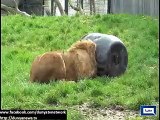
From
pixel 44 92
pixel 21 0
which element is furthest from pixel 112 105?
pixel 21 0

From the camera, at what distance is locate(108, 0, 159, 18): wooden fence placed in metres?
11.1

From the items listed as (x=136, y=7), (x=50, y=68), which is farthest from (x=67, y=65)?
(x=136, y=7)

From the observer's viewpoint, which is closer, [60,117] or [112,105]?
[60,117]

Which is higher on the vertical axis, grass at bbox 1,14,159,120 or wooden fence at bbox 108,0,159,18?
wooden fence at bbox 108,0,159,18

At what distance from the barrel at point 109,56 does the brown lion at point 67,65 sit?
0.08 meters

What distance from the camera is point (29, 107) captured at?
470 centimetres

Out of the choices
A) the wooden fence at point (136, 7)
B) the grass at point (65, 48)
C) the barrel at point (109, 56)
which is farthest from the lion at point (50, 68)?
the wooden fence at point (136, 7)

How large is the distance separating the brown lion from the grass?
188 mm

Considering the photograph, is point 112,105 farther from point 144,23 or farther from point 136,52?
point 144,23

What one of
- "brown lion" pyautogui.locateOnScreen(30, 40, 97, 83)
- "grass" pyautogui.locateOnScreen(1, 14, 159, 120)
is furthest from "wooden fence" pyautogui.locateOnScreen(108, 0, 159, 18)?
"brown lion" pyautogui.locateOnScreen(30, 40, 97, 83)

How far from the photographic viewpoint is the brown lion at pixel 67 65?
5938 millimetres

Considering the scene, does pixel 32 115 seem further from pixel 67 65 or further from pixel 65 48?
pixel 65 48

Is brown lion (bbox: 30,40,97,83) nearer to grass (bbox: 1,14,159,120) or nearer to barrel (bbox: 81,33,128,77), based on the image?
barrel (bbox: 81,33,128,77)

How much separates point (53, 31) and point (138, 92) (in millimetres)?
4577
